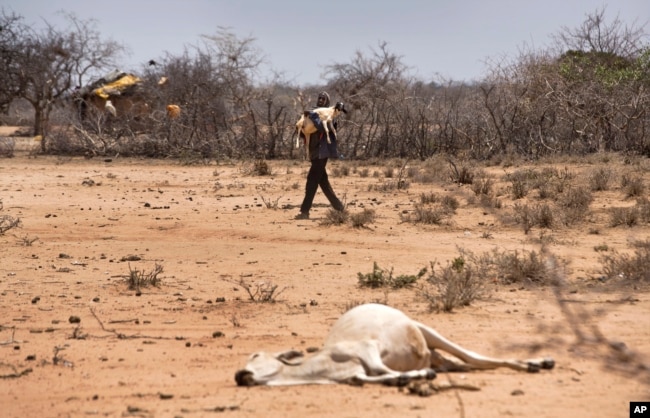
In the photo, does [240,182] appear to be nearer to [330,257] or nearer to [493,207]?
[493,207]

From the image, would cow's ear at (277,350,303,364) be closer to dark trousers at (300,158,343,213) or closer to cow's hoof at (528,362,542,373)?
cow's hoof at (528,362,542,373)

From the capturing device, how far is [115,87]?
3008 centimetres

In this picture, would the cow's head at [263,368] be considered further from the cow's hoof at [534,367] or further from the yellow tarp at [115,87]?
the yellow tarp at [115,87]

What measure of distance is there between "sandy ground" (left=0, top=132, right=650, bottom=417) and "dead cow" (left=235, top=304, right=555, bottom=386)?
86mm

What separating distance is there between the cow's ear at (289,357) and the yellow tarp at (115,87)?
26.0m

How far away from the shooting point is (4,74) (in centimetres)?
2848

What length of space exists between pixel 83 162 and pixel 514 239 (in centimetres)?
1456

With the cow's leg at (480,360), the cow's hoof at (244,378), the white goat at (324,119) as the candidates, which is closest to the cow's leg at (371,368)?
the cow's leg at (480,360)

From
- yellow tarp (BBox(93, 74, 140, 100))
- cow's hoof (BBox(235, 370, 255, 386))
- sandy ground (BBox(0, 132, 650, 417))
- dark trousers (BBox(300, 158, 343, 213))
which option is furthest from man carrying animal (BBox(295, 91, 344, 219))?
yellow tarp (BBox(93, 74, 140, 100))

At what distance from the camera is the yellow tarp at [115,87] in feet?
97.8

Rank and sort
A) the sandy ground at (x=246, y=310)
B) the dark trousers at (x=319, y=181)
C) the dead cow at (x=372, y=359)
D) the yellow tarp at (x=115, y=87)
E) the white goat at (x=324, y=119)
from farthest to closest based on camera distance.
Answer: the yellow tarp at (x=115, y=87), the dark trousers at (x=319, y=181), the white goat at (x=324, y=119), the dead cow at (x=372, y=359), the sandy ground at (x=246, y=310)

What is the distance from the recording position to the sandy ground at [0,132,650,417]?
473 cm

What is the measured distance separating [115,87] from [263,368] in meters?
26.4

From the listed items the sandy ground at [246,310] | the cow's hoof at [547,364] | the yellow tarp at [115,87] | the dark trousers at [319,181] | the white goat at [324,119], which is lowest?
the sandy ground at [246,310]
